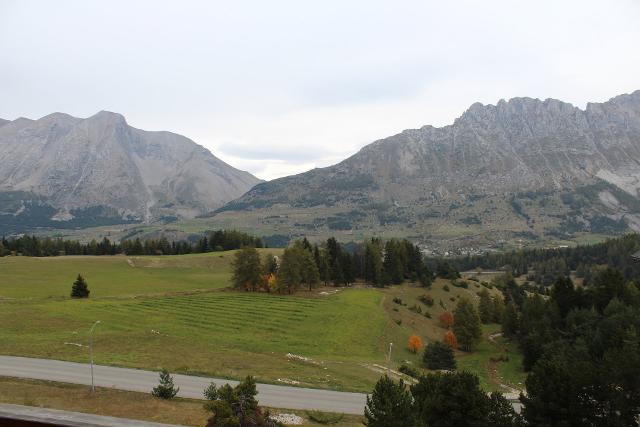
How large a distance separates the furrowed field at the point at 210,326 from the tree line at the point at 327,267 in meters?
4.64

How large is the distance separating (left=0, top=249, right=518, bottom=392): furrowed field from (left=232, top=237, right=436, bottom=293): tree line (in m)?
4.64

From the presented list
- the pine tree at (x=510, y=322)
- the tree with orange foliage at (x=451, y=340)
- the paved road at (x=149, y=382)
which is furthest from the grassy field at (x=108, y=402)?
the pine tree at (x=510, y=322)

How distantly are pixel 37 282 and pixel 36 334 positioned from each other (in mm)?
56558

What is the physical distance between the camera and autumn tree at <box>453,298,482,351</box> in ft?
295

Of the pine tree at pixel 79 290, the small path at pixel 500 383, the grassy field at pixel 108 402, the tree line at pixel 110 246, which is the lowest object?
the small path at pixel 500 383

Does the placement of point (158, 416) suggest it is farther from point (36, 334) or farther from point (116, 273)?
point (116, 273)

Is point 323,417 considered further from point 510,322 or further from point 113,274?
point 113,274

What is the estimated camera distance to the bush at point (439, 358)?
235ft

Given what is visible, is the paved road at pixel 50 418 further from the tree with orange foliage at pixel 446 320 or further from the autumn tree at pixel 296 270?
the tree with orange foliage at pixel 446 320

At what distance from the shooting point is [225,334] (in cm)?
6819

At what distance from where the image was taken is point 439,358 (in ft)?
237

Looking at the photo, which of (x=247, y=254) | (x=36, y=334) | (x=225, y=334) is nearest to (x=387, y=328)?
(x=225, y=334)

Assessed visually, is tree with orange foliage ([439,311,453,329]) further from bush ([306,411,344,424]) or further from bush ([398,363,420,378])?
bush ([306,411,344,424])

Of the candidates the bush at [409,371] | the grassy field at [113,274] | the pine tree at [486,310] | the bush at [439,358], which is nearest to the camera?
the bush at [409,371]
